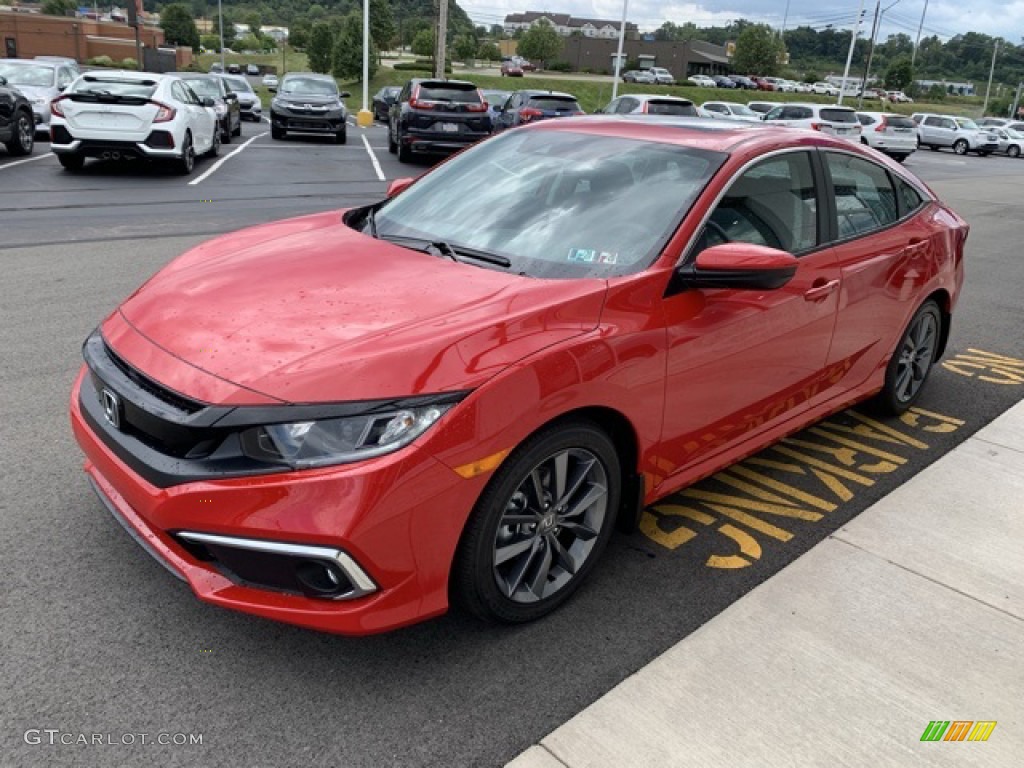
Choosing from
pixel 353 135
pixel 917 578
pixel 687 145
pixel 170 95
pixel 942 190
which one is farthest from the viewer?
pixel 353 135

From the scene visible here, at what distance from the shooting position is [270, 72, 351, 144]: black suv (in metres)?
20.4

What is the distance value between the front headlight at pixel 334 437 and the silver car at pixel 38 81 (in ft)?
58.9

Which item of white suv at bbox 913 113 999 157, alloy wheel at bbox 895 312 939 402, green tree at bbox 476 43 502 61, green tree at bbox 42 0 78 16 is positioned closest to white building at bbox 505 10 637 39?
green tree at bbox 476 43 502 61

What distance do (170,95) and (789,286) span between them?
12.2 metres

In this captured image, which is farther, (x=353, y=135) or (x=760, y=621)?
(x=353, y=135)

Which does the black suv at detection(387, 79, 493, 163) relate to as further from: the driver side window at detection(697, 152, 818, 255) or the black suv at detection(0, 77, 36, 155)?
the driver side window at detection(697, 152, 818, 255)

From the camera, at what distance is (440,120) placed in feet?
56.3

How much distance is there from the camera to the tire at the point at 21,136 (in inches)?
552

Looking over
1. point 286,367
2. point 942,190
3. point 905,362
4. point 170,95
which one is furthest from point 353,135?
point 286,367

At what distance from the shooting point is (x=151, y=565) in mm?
3080

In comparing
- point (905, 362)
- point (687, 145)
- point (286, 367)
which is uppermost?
point (687, 145)

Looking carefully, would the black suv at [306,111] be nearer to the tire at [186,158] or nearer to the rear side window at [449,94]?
the rear side window at [449,94]

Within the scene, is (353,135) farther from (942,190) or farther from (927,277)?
(927,277)

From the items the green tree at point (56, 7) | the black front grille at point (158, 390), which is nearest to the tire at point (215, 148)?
the black front grille at point (158, 390)
